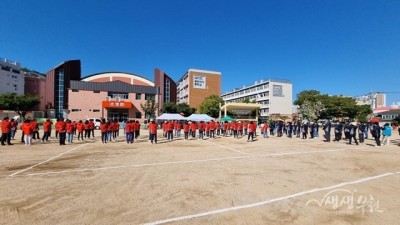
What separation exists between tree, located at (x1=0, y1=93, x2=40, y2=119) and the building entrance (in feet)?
56.3

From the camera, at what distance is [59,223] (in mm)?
4082

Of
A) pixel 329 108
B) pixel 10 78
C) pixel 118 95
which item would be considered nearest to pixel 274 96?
pixel 329 108

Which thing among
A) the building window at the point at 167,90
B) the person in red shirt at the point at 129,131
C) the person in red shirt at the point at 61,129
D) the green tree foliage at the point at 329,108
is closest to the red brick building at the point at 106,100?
the building window at the point at 167,90

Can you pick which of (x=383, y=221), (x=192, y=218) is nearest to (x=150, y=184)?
(x=192, y=218)

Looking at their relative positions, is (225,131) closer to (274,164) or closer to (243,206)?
(274,164)

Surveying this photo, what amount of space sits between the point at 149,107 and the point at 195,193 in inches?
1991

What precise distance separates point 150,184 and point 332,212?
14.2 feet

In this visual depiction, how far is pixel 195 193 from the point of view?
19.2 ft

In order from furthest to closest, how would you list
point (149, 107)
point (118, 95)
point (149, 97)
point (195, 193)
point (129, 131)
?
1. point (149, 97)
2. point (118, 95)
3. point (149, 107)
4. point (129, 131)
5. point (195, 193)

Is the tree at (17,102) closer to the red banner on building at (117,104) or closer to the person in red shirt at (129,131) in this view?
the red banner on building at (117,104)

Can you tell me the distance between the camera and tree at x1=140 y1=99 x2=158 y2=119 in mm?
55031

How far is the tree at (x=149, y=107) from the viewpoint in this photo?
55031 millimetres

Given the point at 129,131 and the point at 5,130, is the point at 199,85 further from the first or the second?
the point at 5,130

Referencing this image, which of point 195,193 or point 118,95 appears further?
point 118,95
